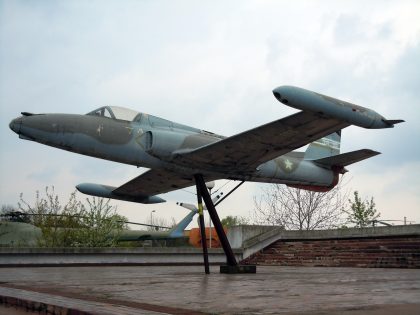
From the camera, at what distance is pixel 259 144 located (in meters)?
15.6

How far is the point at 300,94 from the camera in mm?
11820

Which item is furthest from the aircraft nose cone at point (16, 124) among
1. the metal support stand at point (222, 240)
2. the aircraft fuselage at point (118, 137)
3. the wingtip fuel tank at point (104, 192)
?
the metal support stand at point (222, 240)

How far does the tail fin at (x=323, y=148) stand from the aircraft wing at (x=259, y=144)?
12.4ft

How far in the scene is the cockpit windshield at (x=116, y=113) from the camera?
16.1 meters

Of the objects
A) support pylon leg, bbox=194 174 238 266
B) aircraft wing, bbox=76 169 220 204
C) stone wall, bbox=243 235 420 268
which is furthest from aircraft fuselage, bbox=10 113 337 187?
A: stone wall, bbox=243 235 420 268

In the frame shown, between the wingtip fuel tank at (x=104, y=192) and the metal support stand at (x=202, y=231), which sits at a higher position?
the wingtip fuel tank at (x=104, y=192)

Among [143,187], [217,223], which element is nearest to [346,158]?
[217,223]

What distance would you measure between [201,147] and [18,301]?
894 cm

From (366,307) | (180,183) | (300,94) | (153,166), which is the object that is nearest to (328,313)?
(366,307)

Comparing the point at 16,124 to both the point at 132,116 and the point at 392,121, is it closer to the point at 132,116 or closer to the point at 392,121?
the point at 132,116

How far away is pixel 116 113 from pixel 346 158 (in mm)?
8670

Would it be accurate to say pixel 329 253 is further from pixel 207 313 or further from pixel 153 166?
pixel 207 313

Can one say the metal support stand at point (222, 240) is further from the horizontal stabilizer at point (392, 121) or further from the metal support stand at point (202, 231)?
the horizontal stabilizer at point (392, 121)

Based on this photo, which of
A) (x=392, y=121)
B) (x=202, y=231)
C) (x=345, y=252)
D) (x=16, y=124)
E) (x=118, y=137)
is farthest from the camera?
(x=345, y=252)
